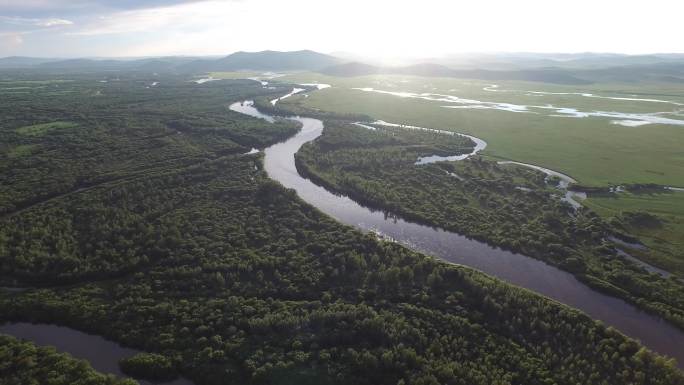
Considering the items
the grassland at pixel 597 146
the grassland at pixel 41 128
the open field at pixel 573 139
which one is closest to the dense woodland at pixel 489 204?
the grassland at pixel 597 146

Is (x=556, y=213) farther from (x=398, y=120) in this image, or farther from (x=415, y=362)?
(x=398, y=120)

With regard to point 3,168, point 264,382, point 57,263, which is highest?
point 3,168

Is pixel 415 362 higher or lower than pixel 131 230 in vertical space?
lower

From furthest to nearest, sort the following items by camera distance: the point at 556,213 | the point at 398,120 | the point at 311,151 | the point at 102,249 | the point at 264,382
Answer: the point at 398,120, the point at 311,151, the point at 556,213, the point at 102,249, the point at 264,382

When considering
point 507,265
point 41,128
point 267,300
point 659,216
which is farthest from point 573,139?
point 41,128

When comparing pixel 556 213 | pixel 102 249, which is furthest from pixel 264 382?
pixel 556 213

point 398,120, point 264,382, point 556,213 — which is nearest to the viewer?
point 264,382
